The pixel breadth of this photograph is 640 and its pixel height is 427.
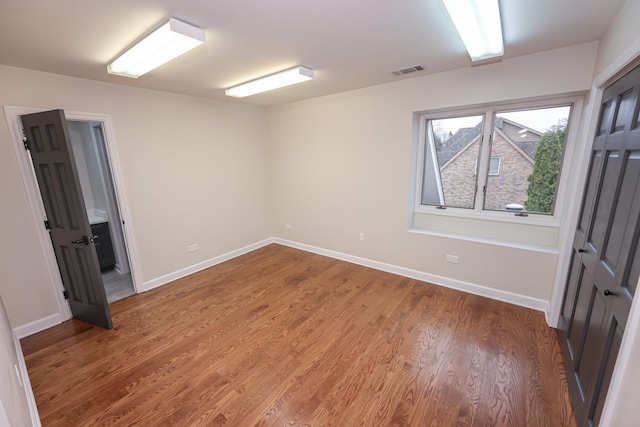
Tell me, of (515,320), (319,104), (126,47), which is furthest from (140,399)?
(319,104)

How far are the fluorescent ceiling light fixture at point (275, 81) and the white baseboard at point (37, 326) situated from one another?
10.6 feet

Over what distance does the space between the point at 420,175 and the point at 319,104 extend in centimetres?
190

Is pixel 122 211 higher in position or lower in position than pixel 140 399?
higher

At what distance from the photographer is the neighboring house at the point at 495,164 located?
2.87m

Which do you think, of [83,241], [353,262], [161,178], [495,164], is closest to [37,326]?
[83,241]

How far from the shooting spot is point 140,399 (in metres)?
1.88

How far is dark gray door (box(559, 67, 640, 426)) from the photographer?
1.30 meters

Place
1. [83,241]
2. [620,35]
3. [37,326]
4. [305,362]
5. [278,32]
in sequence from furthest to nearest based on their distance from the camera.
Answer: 1. [37,326]
2. [83,241]
3. [305,362]
4. [278,32]
5. [620,35]

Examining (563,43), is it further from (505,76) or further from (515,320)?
(515,320)

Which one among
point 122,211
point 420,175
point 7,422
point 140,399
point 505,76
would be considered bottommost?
point 140,399

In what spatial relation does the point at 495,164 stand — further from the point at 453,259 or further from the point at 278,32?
the point at 278,32

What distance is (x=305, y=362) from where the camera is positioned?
220 cm

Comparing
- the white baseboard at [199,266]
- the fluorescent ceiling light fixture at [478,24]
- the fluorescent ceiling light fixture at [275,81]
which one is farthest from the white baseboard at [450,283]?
the fluorescent ceiling light fixture at [275,81]

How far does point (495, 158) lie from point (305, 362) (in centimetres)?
303
